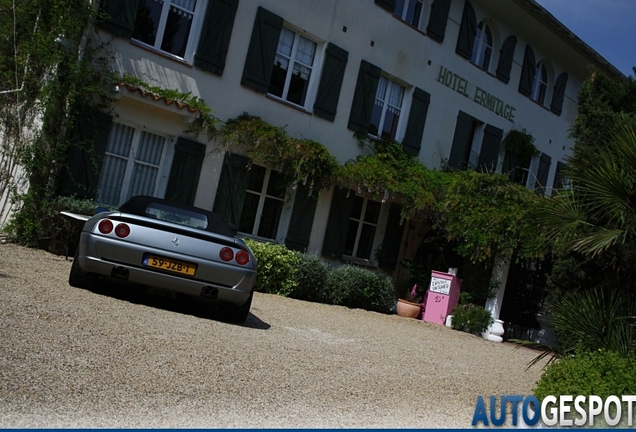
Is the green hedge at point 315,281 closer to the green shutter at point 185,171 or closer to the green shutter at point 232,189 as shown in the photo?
the green shutter at point 232,189

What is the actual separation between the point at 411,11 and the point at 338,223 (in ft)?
18.9

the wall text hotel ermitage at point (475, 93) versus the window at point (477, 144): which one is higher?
the wall text hotel ermitage at point (475, 93)

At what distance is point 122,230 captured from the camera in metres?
7.64

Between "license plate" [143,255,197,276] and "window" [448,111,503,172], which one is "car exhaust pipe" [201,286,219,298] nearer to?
"license plate" [143,255,197,276]

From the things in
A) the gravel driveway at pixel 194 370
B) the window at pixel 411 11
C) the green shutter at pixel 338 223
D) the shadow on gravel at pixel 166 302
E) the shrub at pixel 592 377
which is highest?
the window at pixel 411 11

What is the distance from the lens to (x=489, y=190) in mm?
14562

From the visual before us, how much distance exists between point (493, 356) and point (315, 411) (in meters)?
6.67

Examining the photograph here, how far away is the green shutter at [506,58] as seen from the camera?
64.8ft

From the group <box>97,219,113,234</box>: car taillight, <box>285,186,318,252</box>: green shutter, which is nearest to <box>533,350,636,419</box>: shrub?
<box>97,219,113,234</box>: car taillight

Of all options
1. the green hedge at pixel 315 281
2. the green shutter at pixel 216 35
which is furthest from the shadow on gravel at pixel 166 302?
the green shutter at pixel 216 35

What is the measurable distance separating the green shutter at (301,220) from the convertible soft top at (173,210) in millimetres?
5835

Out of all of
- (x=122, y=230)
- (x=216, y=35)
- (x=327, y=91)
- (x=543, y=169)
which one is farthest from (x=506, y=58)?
(x=122, y=230)

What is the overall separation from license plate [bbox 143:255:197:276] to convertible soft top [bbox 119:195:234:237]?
0.73 meters

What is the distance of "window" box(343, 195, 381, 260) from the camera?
16.8m
